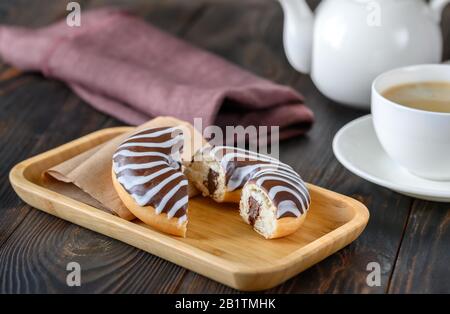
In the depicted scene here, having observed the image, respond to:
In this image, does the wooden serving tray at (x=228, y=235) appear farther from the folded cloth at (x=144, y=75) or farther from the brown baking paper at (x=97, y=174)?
the folded cloth at (x=144, y=75)

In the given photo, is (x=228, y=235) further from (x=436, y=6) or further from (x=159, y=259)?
(x=436, y=6)

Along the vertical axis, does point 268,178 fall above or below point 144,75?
above

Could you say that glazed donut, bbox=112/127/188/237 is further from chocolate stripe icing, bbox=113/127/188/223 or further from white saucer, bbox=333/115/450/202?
white saucer, bbox=333/115/450/202

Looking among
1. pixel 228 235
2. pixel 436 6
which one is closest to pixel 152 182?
pixel 228 235

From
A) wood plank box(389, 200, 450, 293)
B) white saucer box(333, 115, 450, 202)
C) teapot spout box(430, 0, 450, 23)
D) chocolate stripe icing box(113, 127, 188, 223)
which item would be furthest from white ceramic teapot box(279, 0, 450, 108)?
chocolate stripe icing box(113, 127, 188, 223)

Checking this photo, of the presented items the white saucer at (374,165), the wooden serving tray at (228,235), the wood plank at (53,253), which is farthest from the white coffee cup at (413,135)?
the wood plank at (53,253)
